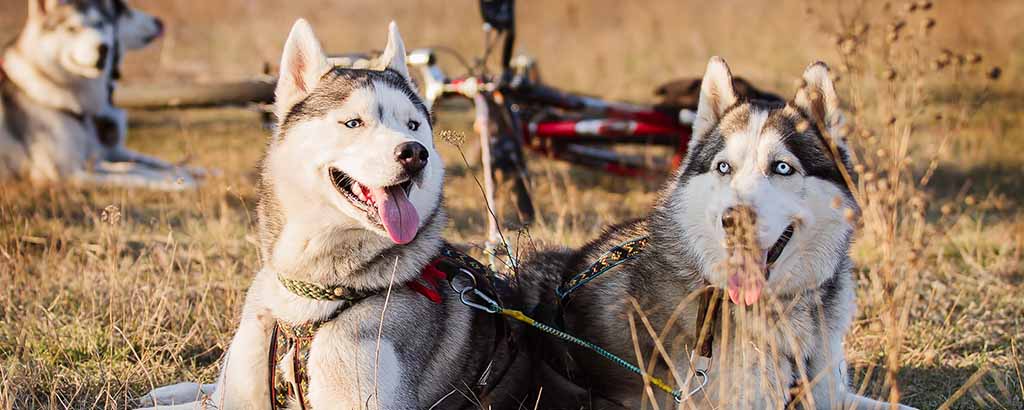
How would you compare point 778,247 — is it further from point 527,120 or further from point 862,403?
point 527,120

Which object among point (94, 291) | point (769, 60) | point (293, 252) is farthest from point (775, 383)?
point (769, 60)

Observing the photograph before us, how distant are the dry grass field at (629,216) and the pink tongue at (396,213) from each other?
52.7 inches

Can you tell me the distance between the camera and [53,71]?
339 inches

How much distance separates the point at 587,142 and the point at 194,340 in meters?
4.66

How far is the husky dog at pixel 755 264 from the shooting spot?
3092 millimetres

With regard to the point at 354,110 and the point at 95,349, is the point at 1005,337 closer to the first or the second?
the point at 354,110

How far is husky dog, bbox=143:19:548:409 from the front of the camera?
2988 mm

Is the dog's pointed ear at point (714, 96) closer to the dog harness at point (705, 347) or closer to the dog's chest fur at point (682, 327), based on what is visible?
the dog's chest fur at point (682, 327)

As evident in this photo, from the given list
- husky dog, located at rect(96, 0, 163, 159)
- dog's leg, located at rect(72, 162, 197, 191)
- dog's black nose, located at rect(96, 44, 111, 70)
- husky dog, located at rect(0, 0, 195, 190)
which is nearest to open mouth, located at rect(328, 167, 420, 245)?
dog's leg, located at rect(72, 162, 197, 191)

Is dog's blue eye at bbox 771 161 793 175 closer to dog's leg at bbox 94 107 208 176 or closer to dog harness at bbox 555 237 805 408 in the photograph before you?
dog harness at bbox 555 237 805 408

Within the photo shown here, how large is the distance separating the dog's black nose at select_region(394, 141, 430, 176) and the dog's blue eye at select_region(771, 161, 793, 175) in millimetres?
1156

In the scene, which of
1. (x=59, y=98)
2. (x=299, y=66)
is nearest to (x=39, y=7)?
(x=59, y=98)

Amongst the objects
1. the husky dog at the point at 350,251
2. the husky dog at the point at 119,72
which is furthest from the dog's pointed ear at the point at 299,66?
the husky dog at the point at 119,72

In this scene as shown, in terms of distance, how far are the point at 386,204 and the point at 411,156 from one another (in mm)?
191
